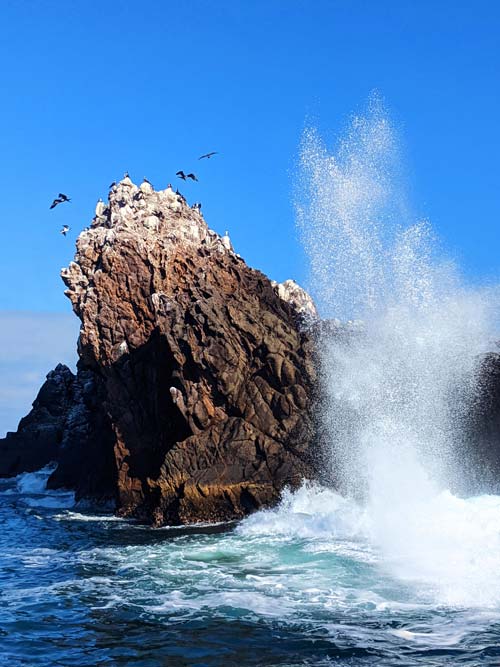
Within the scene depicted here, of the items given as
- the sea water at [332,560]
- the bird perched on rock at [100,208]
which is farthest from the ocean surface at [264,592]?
the bird perched on rock at [100,208]

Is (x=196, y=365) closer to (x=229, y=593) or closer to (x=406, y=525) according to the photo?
(x=406, y=525)

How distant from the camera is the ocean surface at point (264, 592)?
12469 millimetres

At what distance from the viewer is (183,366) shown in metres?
31.2

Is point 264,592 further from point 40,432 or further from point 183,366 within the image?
point 40,432

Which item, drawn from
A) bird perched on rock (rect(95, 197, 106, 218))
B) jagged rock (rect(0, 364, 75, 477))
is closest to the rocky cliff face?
bird perched on rock (rect(95, 197, 106, 218))

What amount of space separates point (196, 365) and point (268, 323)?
4.71 meters

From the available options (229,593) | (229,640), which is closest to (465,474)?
(229,593)

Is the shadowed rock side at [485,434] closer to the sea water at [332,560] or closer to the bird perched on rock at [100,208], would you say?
the sea water at [332,560]

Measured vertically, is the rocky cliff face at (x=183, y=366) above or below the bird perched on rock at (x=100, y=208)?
below

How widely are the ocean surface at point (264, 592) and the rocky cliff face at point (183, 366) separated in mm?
2611

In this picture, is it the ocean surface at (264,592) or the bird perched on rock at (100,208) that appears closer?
the ocean surface at (264,592)

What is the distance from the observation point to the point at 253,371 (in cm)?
3247

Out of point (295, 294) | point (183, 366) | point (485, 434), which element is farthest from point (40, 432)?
point (485, 434)

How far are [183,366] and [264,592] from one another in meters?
15.5
